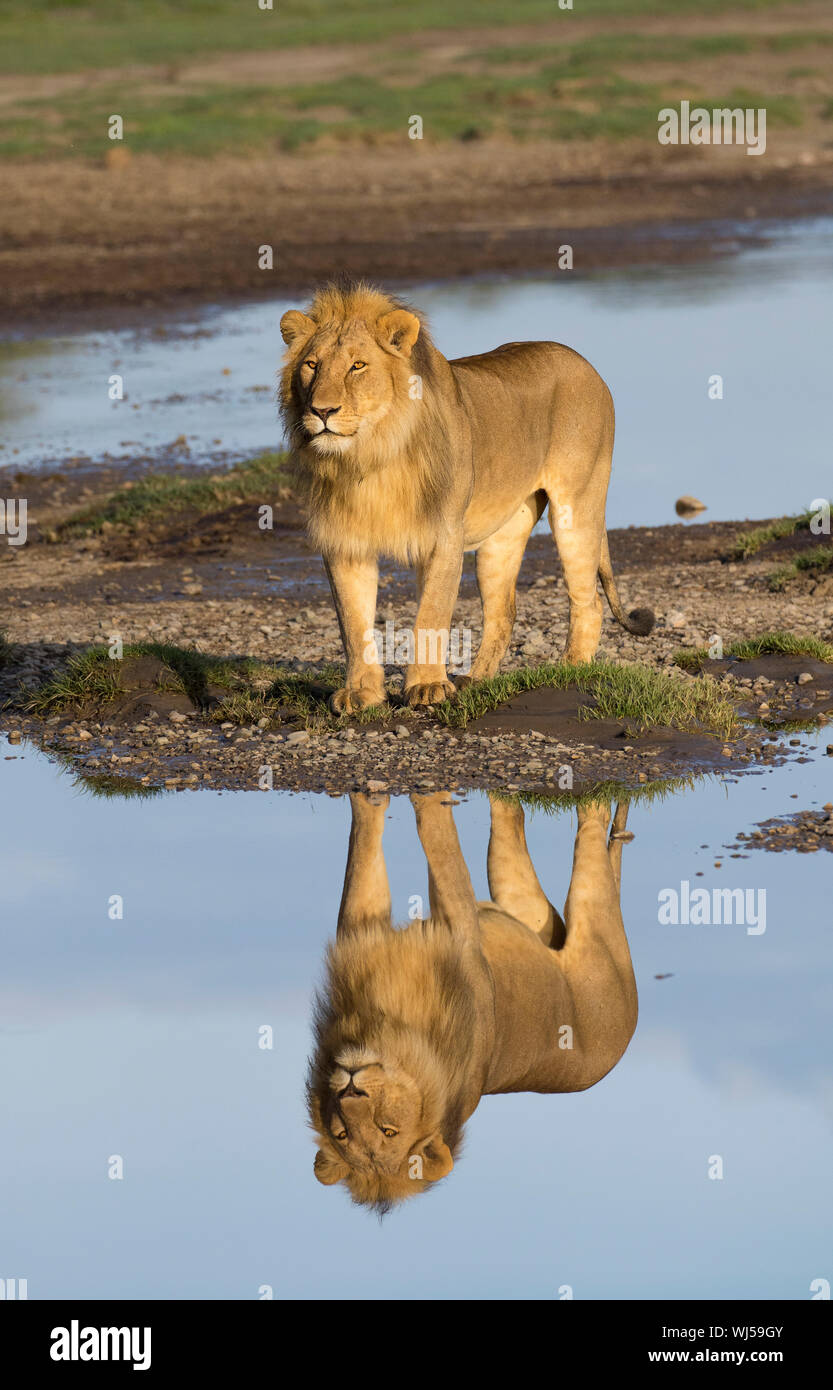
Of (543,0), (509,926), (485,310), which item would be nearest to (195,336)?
(485,310)

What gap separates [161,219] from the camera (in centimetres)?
2545

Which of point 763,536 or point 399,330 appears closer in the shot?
point 399,330

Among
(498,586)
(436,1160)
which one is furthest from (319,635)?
(436,1160)

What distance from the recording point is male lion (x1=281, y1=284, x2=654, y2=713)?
707 cm

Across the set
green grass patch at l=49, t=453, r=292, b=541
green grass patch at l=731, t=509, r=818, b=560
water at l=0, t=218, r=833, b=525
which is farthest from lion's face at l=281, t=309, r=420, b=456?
water at l=0, t=218, r=833, b=525

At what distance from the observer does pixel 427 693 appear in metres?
7.57

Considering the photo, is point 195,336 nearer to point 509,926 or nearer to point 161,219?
point 161,219

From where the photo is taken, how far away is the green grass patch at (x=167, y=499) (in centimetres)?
1216

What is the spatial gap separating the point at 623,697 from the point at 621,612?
1.21 m

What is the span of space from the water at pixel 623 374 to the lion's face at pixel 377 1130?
7.81 meters

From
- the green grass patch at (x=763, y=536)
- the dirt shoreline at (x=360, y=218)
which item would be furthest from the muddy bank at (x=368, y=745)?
the dirt shoreline at (x=360, y=218)

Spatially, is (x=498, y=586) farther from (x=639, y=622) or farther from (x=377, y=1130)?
(x=377, y=1130)

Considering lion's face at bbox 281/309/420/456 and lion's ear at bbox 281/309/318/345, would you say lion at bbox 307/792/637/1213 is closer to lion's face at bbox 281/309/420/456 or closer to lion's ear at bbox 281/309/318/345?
lion's face at bbox 281/309/420/456

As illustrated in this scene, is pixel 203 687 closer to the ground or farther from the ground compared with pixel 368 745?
farther from the ground
